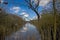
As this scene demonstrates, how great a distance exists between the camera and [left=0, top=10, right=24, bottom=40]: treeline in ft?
11.6

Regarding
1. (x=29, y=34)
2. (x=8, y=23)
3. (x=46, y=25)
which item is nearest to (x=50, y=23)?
(x=46, y=25)

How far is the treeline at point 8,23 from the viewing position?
3.53 m

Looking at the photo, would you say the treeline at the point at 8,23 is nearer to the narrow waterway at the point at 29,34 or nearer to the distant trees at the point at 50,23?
the narrow waterway at the point at 29,34

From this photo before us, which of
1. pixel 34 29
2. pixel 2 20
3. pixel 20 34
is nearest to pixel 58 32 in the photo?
pixel 34 29

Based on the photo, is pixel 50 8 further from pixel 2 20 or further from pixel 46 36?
pixel 2 20

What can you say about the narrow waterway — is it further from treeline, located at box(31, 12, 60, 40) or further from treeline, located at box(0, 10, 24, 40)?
treeline, located at box(0, 10, 24, 40)

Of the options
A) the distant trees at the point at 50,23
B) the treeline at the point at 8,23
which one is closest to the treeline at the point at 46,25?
the distant trees at the point at 50,23

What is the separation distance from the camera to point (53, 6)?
2.91 m

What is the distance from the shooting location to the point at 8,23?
12.0 ft

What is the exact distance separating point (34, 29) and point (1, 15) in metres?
0.86

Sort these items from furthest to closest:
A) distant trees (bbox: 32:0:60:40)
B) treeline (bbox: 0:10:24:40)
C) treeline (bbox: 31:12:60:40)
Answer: treeline (bbox: 0:10:24:40)
treeline (bbox: 31:12:60:40)
distant trees (bbox: 32:0:60:40)

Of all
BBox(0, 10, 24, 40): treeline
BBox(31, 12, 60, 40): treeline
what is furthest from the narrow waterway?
BBox(0, 10, 24, 40): treeline

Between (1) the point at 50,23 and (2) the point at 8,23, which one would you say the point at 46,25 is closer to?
(1) the point at 50,23

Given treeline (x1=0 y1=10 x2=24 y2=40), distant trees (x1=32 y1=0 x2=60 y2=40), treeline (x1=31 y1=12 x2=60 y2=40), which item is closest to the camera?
distant trees (x1=32 y1=0 x2=60 y2=40)
